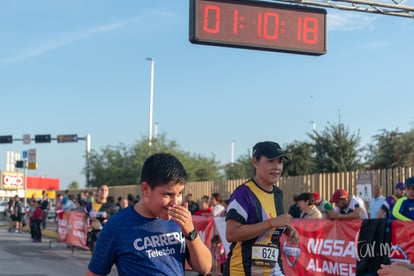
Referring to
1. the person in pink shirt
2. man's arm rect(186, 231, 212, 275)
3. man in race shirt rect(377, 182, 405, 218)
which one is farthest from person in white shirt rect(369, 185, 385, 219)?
the person in pink shirt

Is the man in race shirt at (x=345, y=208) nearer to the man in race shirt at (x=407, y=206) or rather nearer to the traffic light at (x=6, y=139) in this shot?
the man in race shirt at (x=407, y=206)

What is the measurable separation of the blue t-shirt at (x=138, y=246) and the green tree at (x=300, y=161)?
2703cm

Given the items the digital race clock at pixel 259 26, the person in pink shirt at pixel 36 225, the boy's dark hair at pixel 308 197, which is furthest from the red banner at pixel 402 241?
the person in pink shirt at pixel 36 225

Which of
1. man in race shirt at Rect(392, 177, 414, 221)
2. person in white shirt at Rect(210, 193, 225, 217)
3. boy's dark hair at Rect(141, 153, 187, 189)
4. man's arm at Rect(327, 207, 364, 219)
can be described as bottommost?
person in white shirt at Rect(210, 193, 225, 217)

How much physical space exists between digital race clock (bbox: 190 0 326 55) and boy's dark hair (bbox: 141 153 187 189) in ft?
25.3

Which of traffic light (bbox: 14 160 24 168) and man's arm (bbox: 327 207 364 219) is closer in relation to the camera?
man's arm (bbox: 327 207 364 219)

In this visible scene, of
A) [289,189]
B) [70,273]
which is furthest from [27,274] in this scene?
[289,189]

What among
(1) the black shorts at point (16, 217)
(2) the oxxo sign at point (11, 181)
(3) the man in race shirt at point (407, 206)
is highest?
(3) the man in race shirt at point (407, 206)

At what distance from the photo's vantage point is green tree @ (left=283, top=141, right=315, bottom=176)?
3027 cm

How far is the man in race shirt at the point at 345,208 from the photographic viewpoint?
424 inches

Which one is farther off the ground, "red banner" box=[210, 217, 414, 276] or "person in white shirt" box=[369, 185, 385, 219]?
"person in white shirt" box=[369, 185, 385, 219]

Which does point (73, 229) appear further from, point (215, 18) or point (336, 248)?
point (336, 248)

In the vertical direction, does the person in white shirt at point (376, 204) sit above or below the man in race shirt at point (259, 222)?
below

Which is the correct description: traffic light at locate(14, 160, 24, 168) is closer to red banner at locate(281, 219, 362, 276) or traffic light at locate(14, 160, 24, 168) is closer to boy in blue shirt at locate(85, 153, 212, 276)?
red banner at locate(281, 219, 362, 276)
